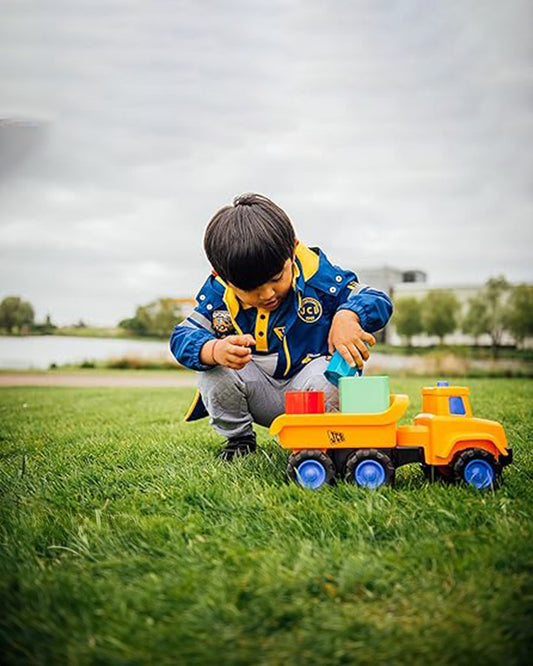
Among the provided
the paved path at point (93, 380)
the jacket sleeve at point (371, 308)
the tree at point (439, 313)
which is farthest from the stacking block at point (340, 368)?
the tree at point (439, 313)

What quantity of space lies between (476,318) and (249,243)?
974cm

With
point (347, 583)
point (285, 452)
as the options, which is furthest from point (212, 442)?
point (347, 583)

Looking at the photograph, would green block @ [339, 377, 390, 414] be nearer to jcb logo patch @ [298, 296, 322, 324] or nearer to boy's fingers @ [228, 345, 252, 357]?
boy's fingers @ [228, 345, 252, 357]

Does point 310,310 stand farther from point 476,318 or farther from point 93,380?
point 476,318

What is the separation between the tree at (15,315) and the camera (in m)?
10.9

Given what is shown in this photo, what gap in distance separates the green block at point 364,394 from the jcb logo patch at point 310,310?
1.65 feet

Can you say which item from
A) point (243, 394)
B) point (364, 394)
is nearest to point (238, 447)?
point (243, 394)

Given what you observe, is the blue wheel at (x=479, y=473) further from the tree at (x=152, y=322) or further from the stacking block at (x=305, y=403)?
the tree at (x=152, y=322)

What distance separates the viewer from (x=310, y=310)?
98.0 inches

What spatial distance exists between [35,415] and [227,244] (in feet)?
9.66

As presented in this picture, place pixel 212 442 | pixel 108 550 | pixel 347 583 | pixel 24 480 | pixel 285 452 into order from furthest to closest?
1. pixel 212 442
2. pixel 285 452
3. pixel 24 480
4. pixel 108 550
5. pixel 347 583

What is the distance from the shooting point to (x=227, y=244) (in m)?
2.16

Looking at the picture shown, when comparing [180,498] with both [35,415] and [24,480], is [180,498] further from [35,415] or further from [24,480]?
[35,415]

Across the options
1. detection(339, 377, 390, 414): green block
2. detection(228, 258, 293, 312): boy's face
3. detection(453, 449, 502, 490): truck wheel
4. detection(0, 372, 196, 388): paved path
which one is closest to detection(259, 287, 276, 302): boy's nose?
detection(228, 258, 293, 312): boy's face
